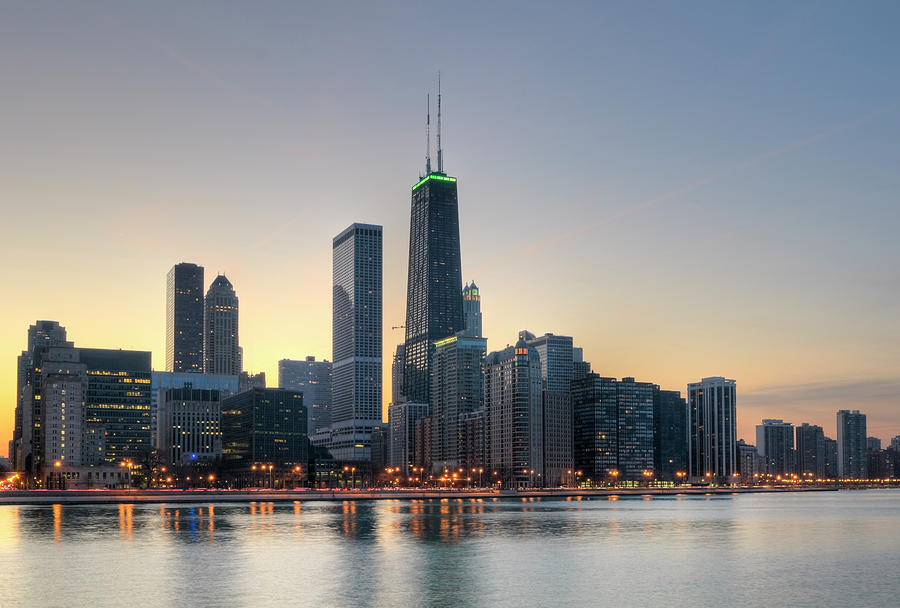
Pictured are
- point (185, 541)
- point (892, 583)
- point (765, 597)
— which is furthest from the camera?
point (185, 541)

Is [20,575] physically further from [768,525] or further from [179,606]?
[768,525]

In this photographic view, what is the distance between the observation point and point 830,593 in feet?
217

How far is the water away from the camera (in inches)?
2477

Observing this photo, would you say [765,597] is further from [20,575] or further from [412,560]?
[20,575]

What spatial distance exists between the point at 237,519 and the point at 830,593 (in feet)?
350

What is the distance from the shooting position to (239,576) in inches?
2864

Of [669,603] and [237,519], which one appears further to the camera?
[237,519]

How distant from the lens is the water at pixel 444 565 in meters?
62.9

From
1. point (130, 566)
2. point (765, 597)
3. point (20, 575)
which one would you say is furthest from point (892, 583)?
point (20, 575)

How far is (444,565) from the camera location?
80.4m

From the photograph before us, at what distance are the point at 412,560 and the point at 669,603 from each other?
94.9 feet

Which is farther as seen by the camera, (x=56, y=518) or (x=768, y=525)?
(x=56, y=518)

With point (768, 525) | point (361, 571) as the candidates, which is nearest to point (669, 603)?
point (361, 571)

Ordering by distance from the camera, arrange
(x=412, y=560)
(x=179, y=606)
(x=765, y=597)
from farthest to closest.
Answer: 1. (x=412, y=560)
2. (x=765, y=597)
3. (x=179, y=606)
